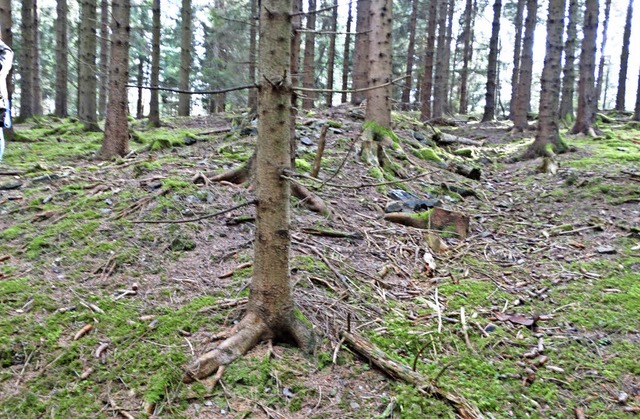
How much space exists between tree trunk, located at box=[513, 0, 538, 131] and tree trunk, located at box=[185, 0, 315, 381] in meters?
14.7

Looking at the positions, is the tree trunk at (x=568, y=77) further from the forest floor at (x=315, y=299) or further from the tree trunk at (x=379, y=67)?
the forest floor at (x=315, y=299)

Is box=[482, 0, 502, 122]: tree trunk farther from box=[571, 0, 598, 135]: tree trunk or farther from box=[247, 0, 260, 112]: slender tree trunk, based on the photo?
box=[247, 0, 260, 112]: slender tree trunk

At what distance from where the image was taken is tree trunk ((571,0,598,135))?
49.6 feet

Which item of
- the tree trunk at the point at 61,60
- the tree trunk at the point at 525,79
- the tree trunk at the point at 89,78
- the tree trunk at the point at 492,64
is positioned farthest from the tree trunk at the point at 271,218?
the tree trunk at the point at 61,60

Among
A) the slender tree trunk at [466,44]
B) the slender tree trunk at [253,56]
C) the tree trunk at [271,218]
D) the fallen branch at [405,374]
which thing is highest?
the slender tree trunk at [466,44]

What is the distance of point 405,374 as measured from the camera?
3.33m

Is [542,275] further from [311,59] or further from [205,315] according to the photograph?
[311,59]

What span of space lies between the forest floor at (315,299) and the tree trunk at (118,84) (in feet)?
3.43

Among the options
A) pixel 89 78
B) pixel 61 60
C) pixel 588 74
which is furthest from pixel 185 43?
pixel 588 74

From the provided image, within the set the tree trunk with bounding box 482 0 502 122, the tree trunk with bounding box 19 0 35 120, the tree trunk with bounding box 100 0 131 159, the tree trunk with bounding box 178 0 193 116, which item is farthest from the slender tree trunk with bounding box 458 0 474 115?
the tree trunk with bounding box 100 0 131 159

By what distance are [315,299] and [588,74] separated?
608 inches

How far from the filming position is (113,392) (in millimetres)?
3109

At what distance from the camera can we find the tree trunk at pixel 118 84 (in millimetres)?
8125

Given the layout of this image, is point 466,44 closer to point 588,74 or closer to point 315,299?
point 588,74
